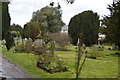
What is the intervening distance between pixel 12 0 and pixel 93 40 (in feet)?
100.0

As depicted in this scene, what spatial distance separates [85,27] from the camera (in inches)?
1507

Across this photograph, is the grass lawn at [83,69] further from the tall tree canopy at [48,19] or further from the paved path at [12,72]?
the tall tree canopy at [48,19]

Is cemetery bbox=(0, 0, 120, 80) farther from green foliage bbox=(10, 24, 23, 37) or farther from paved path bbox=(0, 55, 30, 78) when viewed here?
green foliage bbox=(10, 24, 23, 37)

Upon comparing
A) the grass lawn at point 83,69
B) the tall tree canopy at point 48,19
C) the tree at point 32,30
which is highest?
the tall tree canopy at point 48,19

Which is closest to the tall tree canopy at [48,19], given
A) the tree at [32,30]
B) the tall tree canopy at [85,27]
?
the tree at [32,30]

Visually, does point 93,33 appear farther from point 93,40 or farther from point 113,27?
point 113,27

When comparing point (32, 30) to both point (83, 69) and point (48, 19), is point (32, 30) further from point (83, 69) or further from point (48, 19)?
point (83, 69)

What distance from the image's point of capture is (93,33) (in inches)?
1508

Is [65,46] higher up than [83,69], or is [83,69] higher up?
[65,46]

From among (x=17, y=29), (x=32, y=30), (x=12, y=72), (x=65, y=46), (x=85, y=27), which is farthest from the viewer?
(x=17, y=29)

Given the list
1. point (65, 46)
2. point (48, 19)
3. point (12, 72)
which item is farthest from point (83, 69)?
point (48, 19)

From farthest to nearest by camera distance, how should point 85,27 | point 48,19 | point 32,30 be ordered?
point 48,19 < point 32,30 < point 85,27

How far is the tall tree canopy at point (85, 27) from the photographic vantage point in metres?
38.0

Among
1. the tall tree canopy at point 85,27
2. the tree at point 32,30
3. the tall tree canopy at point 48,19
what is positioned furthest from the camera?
the tall tree canopy at point 48,19
